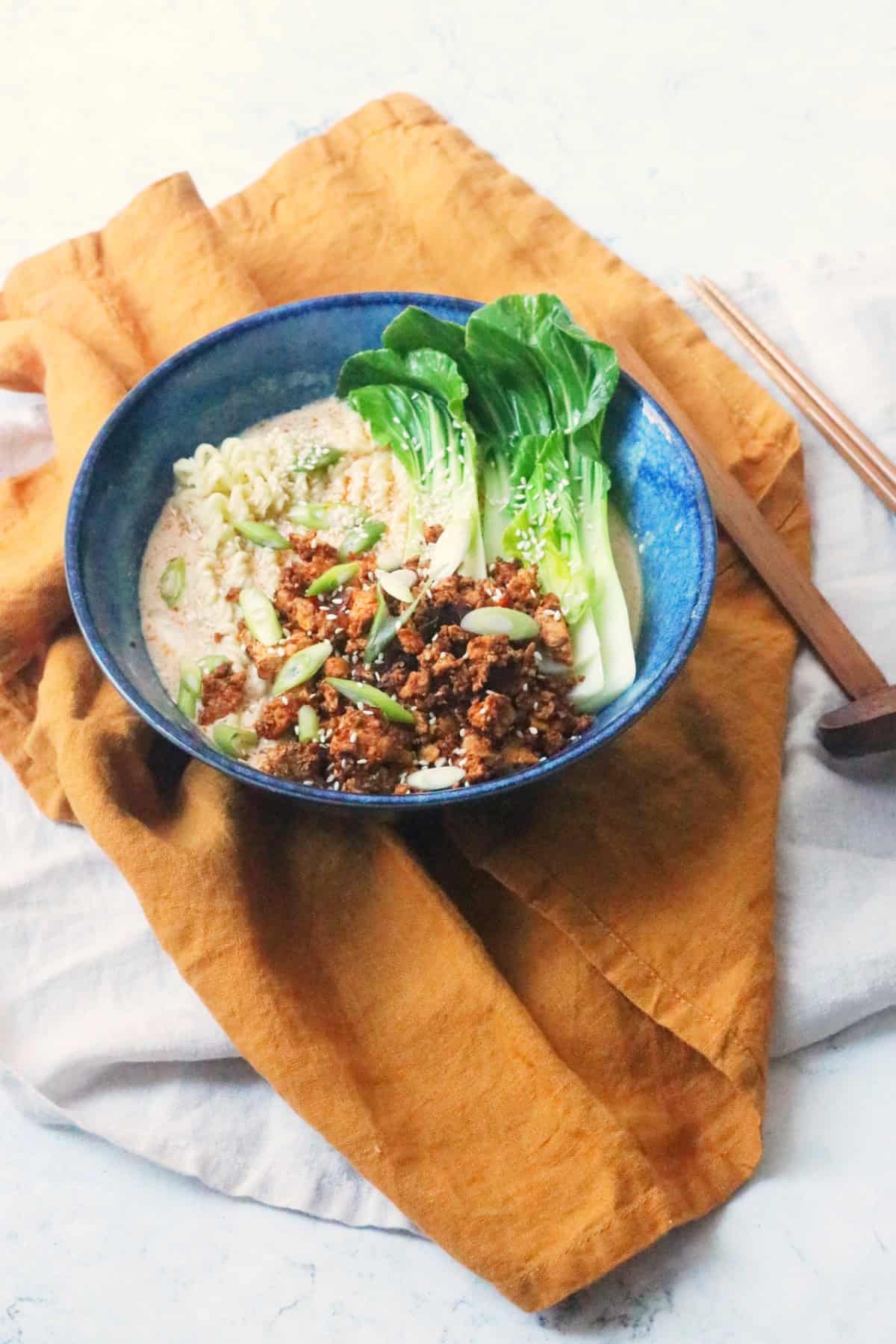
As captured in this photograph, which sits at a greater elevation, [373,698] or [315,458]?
[315,458]

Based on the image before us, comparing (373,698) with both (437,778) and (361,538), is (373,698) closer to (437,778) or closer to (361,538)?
(437,778)

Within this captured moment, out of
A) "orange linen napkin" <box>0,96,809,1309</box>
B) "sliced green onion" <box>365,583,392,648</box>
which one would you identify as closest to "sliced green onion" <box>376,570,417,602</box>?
"sliced green onion" <box>365,583,392,648</box>

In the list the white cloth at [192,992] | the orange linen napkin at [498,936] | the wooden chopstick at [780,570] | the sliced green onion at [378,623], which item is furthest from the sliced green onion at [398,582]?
the white cloth at [192,992]

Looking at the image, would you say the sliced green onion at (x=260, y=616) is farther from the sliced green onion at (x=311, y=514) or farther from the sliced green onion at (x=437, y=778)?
the sliced green onion at (x=437, y=778)

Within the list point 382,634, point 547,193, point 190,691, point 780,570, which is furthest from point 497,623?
point 547,193

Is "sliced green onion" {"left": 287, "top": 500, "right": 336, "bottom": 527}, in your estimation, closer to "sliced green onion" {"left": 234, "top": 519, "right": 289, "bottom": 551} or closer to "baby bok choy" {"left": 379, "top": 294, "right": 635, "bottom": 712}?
"sliced green onion" {"left": 234, "top": 519, "right": 289, "bottom": 551}

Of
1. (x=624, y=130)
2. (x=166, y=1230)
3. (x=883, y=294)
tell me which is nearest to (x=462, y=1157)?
(x=166, y=1230)

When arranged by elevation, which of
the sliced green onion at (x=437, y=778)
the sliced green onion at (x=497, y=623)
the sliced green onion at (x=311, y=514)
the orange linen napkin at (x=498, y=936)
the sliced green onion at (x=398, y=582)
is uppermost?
the sliced green onion at (x=311, y=514)

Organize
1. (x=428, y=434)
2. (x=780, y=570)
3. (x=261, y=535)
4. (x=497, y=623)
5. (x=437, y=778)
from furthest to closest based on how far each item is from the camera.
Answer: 1. (x=780, y=570)
2. (x=428, y=434)
3. (x=261, y=535)
4. (x=497, y=623)
5. (x=437, y=778)
